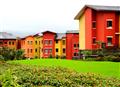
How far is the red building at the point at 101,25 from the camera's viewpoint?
153 feet

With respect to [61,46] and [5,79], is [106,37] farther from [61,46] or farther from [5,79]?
[5,79]

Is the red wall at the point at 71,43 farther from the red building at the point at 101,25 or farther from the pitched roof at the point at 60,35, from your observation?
the red building at the point at 101,25

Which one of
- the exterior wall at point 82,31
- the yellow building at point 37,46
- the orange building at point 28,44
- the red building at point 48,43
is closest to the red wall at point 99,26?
the exterior wall at point 82,31

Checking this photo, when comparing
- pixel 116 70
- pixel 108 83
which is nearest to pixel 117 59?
pixel 116 70

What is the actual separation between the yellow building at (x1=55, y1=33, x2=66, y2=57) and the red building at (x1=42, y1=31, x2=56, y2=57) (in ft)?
2.63

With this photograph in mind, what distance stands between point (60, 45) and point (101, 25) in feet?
81.6

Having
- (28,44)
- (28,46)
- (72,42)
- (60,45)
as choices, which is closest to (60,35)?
(60,45)

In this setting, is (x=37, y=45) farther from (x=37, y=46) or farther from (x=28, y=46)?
(x=28, y=46)

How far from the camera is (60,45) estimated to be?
234 feet

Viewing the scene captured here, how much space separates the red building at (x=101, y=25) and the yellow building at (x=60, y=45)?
858 inches

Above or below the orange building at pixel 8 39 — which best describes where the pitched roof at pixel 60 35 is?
above

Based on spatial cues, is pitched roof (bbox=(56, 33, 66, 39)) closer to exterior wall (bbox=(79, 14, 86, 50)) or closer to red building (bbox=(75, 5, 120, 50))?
exterior wall (bbox=(79, 14, 86, 50))

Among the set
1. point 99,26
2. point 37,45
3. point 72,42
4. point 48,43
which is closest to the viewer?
point 99,26

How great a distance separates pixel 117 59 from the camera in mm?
27359
